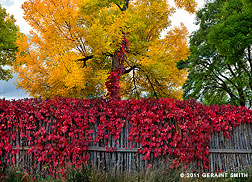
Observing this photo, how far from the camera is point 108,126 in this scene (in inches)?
235

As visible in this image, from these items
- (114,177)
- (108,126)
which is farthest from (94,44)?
(114,177)

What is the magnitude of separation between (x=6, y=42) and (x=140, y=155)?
72.9 ft

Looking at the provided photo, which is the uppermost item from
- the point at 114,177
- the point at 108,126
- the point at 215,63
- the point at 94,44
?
the point at 215,63

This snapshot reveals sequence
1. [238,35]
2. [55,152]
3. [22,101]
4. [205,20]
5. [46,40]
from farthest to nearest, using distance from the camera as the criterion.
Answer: [205,20] → [238,35] → [46,40] → [22,101] → [55,152]

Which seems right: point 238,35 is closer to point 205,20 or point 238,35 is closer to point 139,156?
point 205,20

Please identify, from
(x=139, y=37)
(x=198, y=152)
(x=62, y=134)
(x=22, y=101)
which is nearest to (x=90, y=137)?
(x=62, y=134)

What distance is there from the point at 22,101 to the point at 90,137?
231cm

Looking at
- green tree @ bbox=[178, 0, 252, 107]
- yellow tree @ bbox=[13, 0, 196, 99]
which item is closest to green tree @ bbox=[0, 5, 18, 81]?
yellow tree @ bbox=[13, 0, 196, 99]

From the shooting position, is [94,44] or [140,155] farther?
[94,44]

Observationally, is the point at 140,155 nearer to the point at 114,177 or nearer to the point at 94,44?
the point at 114,177

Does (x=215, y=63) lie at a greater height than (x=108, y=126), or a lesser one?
greater

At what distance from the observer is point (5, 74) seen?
24375 millimetres

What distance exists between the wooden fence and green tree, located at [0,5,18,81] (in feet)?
63.6

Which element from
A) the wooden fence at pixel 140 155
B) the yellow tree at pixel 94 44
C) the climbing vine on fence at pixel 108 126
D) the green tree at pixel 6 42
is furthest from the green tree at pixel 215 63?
the green tree at pixel 6 42
